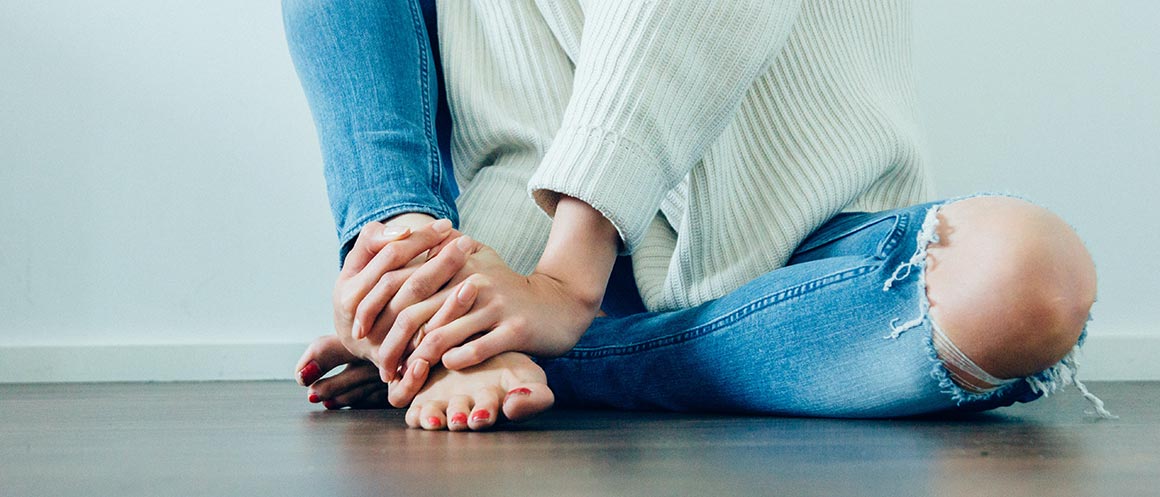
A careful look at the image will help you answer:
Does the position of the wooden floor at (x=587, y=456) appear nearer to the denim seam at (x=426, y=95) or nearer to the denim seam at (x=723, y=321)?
the denim seam at (x=723, y=321)

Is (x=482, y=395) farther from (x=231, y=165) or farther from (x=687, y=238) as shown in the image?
(x=231, y=165)

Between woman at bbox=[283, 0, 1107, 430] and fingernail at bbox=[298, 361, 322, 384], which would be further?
fingernail at bbox=[298, 361, 322, 384]

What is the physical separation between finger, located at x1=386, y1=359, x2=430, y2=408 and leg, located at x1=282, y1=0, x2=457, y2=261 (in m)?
0.17

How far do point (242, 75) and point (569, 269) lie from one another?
3.64ft

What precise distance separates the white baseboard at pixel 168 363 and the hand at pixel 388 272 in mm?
928

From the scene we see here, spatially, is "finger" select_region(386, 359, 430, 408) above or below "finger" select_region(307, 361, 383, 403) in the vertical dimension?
above

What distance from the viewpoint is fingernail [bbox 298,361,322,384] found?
884 mm

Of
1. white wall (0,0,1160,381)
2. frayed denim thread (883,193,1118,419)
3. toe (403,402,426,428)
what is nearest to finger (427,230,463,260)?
toe (403,402,426,428)

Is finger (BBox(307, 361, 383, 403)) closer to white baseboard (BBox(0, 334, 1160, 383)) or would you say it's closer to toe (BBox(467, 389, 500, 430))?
toe (BBox(467, 389, 500, 430))

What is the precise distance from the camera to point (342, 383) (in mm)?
867

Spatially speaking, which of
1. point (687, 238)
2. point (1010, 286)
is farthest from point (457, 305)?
point (1010, 286)

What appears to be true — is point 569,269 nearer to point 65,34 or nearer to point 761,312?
point 761,312

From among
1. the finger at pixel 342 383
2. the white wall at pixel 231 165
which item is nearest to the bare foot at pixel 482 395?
the finger at pixel 342 383

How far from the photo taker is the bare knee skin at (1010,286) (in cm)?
59
